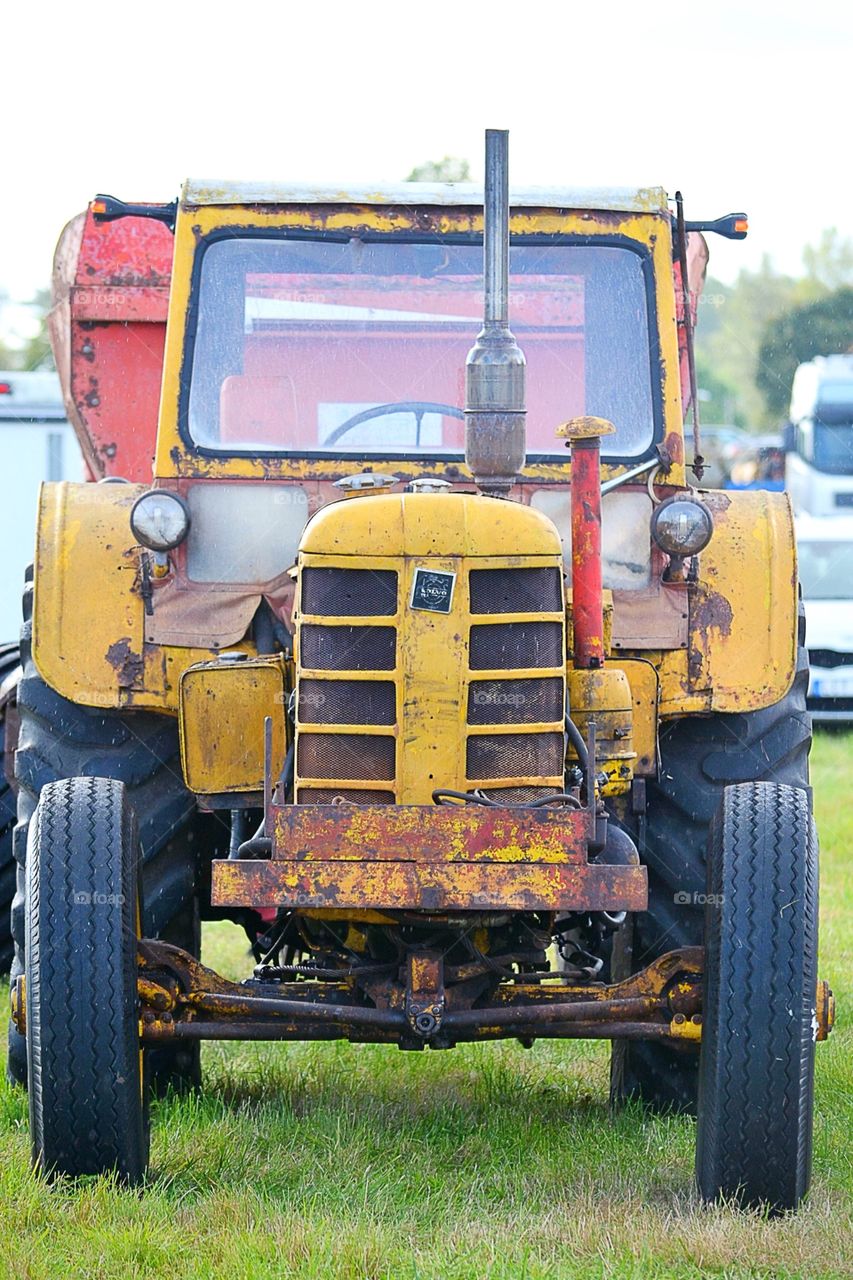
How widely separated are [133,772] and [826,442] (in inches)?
735

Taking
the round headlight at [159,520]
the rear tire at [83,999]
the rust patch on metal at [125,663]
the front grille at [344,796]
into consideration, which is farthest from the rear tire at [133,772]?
the front grille at [344,796]

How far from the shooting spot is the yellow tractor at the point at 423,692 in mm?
4543

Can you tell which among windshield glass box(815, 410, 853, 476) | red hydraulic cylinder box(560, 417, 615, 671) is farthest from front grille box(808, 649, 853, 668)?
red hydraulic cylinder box(560, 417, 615, 671)

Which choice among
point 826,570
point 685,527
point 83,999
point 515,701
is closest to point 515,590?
point 515,701

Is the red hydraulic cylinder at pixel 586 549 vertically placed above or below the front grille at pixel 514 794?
above

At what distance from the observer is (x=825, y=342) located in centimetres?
4272

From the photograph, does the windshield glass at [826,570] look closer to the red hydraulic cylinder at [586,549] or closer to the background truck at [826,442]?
the background truck at [826,442]

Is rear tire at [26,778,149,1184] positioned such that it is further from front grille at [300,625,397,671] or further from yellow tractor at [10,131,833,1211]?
front grille at [300,625,397,671]

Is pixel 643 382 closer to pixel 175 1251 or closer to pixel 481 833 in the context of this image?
pixel 481 833

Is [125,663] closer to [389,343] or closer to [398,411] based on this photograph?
[398,411]

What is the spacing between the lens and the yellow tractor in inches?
179

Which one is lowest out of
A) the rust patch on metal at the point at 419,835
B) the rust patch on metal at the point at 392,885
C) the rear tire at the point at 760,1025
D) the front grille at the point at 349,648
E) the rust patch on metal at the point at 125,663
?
the rear tire at the point at 760,1025

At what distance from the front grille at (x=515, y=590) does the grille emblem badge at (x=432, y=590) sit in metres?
0.06

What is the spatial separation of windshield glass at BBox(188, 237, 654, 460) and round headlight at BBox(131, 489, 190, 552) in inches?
14.8
